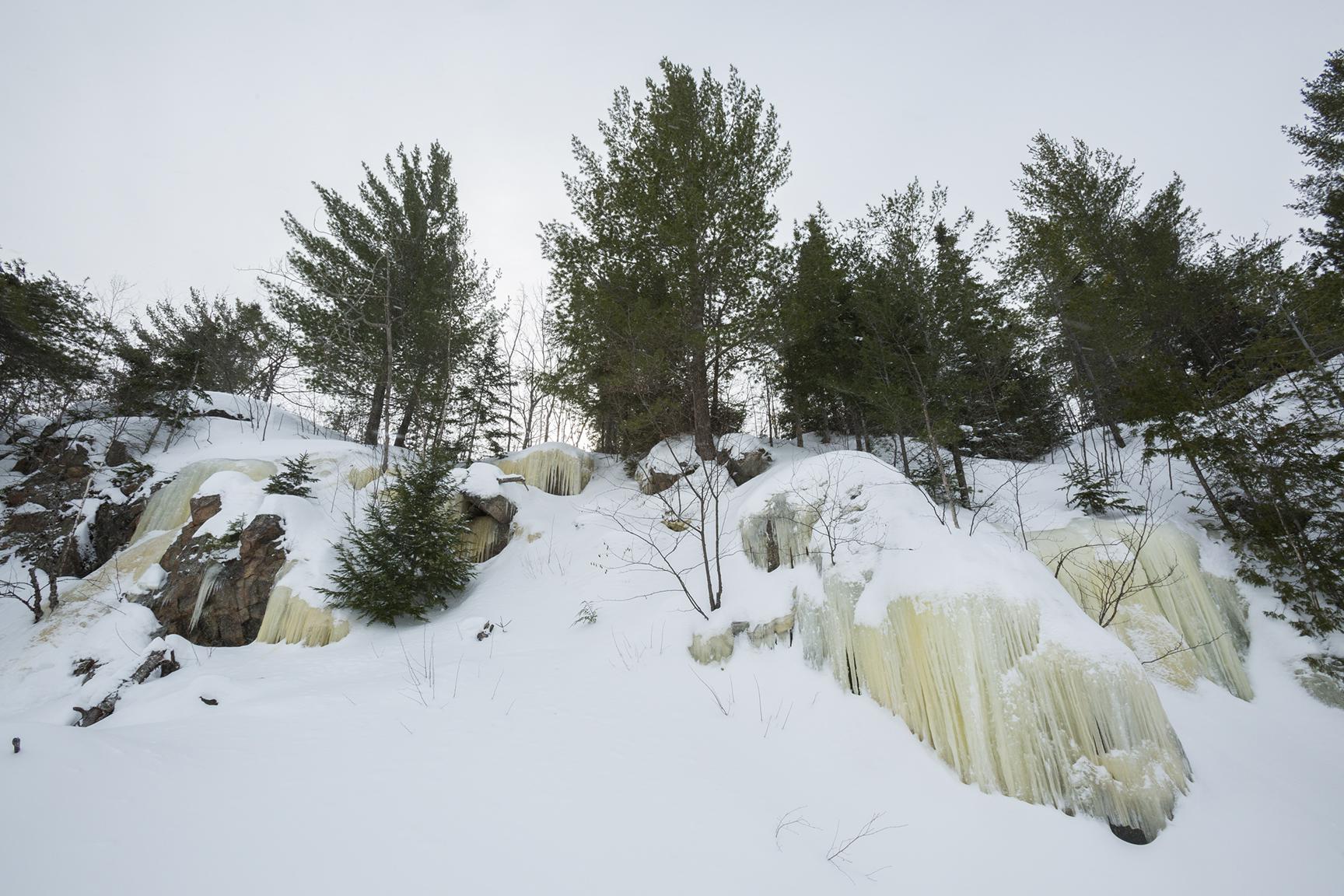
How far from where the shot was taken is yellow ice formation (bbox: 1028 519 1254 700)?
4785mm

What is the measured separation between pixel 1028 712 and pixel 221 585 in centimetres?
1088

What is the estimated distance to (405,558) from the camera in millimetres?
7172

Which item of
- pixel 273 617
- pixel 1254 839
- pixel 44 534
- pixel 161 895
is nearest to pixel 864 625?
pixel 1254 839

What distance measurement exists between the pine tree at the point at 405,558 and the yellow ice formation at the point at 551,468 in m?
4.12

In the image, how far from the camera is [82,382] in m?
10.6

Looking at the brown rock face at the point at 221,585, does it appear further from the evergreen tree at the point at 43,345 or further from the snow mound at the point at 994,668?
the snow mound at the point at 994,668

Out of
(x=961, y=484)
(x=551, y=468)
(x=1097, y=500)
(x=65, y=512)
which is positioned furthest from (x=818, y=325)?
(x=65, y=512)

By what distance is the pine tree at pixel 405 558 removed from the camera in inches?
264

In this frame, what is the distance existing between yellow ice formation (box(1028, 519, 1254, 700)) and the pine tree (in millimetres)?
9038

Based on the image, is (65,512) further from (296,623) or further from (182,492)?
(296,623)

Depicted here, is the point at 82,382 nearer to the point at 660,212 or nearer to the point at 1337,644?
the point at 660,212

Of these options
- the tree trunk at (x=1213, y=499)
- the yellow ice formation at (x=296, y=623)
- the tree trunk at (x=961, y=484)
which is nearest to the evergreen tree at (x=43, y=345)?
the yellow ice formation at (x=296, y=623)

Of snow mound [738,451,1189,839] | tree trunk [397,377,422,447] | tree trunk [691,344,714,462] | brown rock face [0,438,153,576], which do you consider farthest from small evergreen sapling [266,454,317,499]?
snow mound [738,451,1189,839]

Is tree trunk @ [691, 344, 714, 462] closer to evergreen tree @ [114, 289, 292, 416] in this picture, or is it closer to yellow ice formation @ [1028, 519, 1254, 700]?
yellow ice formation @ [1028, 519, 1254, 700]
